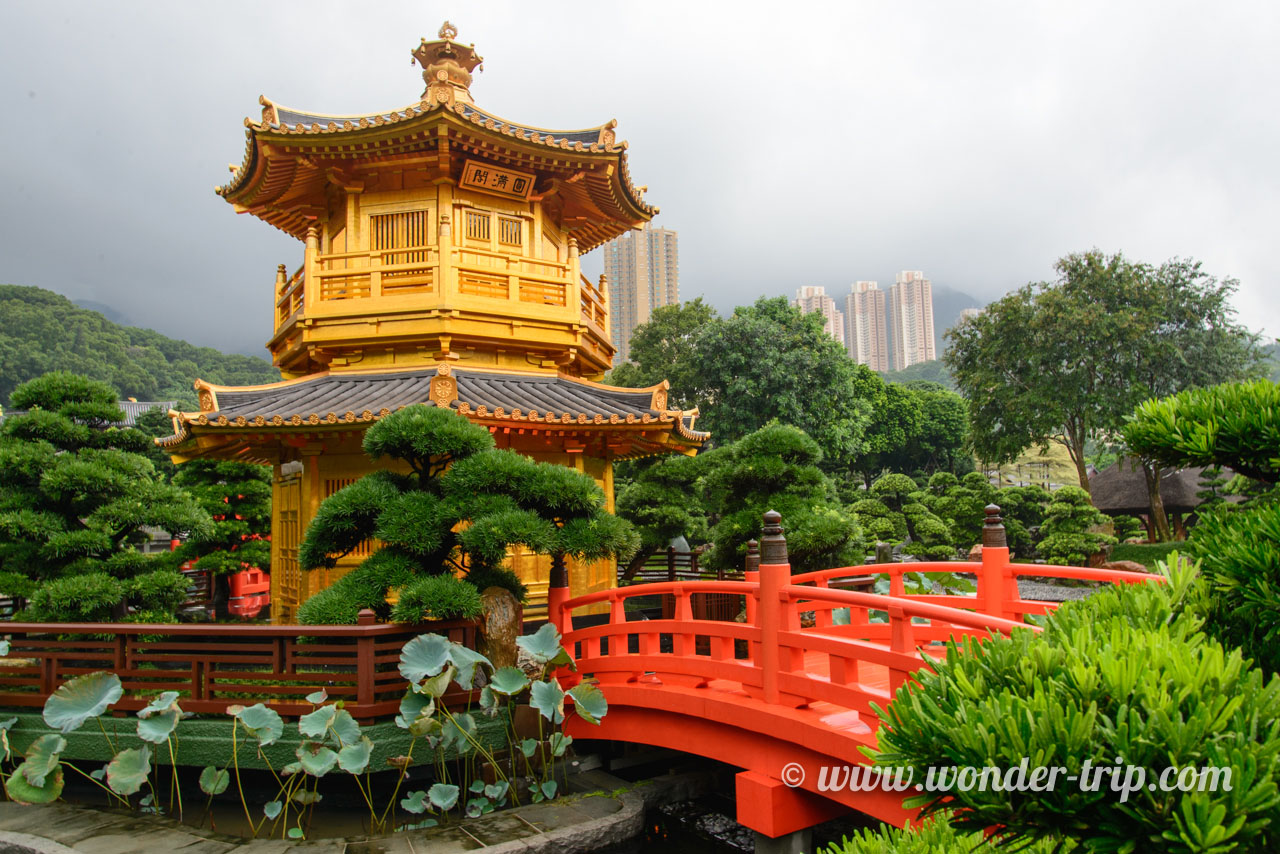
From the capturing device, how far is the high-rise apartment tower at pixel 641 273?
8419cm

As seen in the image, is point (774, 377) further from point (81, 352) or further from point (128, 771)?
point (81, 352)

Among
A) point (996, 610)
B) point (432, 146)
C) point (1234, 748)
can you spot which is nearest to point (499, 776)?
point (996, 610)

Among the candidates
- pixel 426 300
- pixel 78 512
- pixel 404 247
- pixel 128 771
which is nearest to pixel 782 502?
pixel 426 300

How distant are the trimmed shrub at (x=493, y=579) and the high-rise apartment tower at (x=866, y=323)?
458ft

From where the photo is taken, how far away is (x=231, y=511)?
595 inches

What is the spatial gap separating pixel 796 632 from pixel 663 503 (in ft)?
31.3

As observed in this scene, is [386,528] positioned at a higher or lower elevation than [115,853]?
higher

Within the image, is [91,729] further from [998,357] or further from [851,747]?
[998,357]

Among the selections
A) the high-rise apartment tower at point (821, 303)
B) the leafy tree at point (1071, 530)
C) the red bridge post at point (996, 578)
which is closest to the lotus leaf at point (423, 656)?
the red bridge post at point (996, 578)

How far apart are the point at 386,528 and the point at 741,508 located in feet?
19.0

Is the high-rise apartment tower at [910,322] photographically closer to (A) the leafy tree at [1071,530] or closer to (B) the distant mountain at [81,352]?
(B) the distant mountain at [81,352]

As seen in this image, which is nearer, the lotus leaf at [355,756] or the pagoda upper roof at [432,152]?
the lotus leaf at [355,756]

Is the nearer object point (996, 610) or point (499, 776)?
point (499, 776)

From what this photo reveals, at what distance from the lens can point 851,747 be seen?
456 centimetres
